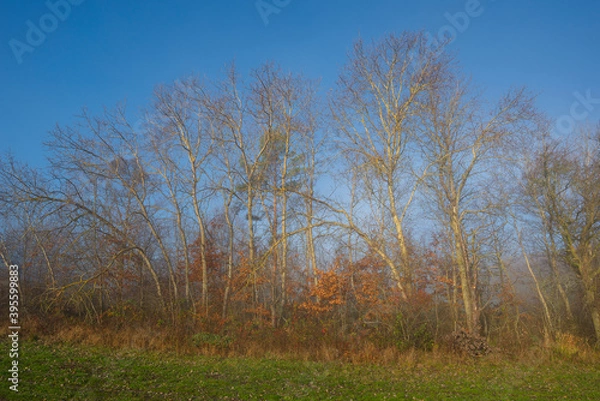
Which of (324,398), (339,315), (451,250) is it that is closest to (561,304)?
(451,250)

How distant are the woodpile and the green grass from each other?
62cm

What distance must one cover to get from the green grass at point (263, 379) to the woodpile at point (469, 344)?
0.62 m

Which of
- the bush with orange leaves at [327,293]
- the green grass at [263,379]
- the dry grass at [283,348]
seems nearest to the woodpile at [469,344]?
the dry grass at [283,348]

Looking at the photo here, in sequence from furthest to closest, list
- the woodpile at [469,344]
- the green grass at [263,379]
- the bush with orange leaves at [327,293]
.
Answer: the bush with orange leaves at [327,293]
the woodpile at [469,344]
the green grass at [263,379]

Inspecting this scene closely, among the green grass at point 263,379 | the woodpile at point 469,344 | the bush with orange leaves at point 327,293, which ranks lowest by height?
the green grass at point 263,379

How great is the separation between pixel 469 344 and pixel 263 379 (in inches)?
313

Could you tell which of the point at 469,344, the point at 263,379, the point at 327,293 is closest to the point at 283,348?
the point at 327,293

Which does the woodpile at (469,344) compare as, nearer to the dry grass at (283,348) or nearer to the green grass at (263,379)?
the dry grass at (283,348)

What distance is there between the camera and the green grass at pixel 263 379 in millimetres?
8109

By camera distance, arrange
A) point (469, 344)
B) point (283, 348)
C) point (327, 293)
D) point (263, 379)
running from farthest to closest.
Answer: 1. point (327, 293)
2. point (283, 348)
3. point (469, 344)
4. point (263, 379)

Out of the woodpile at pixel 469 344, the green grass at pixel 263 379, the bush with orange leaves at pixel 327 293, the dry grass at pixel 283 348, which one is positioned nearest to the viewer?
the green grass at pixel 263 379

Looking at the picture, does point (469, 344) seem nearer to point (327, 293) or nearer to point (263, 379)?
point (327, 293)

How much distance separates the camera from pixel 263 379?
32.3 feet

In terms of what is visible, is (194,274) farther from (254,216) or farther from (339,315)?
(339,315)
